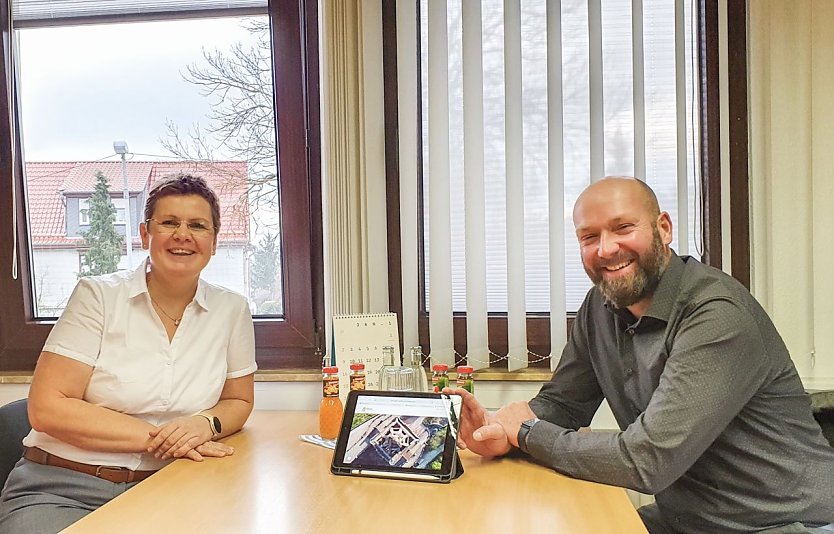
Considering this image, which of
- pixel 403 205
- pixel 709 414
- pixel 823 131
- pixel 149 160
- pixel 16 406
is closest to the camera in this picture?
pixel 709 414

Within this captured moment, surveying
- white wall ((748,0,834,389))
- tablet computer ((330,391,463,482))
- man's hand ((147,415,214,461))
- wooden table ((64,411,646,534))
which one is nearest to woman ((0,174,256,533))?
man's hand ((147,415,214,461))

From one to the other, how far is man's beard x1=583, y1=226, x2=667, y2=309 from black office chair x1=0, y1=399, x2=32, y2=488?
5.11ft

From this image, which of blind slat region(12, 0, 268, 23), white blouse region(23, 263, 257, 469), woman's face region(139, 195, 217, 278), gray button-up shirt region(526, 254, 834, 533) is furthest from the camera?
blind slat region(12, 0, 268, 23)

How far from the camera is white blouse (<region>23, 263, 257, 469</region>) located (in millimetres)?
1798

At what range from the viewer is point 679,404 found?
1.41 m

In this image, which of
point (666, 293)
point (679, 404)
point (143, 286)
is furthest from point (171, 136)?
point (679, 404)

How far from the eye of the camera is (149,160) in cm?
248

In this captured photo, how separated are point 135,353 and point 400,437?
2.52ft

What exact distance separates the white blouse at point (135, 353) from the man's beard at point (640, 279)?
1051 millimetres

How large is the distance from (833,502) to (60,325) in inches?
71.7

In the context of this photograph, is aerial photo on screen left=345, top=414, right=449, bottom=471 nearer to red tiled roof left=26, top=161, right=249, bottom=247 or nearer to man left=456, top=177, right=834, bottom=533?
man left=456, top=177, right=834, bottom=533

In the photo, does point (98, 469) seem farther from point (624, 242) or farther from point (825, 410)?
point (825, 410)

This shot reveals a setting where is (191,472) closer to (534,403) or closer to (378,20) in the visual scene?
(534,403)

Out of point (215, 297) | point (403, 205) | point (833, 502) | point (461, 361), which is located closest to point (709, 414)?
point (833, 502)
